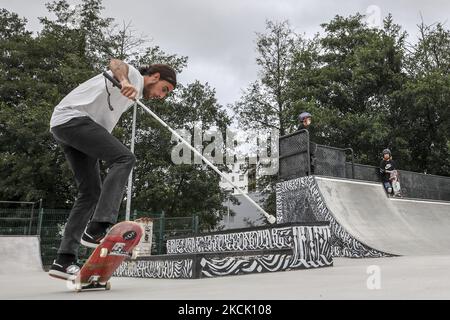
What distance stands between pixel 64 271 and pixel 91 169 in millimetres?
861

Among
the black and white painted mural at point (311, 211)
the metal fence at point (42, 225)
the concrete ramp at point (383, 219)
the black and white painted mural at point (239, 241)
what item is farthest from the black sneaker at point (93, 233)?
the metal fence at point (42, 225)

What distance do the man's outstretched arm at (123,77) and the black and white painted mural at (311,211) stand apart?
22.5 ft

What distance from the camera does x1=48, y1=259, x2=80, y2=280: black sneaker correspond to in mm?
3340

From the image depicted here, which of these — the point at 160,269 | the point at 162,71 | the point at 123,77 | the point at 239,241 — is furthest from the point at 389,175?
the point at 123,77

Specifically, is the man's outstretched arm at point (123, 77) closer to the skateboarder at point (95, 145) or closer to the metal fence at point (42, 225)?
the skateboarder at point (95, 145)

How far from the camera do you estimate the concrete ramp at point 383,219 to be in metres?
9.96

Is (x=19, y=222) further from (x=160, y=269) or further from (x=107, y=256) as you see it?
(x=107, y=256)

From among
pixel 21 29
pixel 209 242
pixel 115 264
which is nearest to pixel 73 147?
pixel 115 264

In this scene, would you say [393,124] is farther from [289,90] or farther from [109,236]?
[109,236]

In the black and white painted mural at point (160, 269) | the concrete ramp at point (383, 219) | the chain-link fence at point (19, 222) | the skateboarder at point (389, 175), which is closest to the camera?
the black and white painted mural at point (160, 269)

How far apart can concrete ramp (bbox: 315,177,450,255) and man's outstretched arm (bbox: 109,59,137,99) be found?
754 cm

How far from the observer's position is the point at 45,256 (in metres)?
18.1

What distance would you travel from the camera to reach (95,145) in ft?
10.6
